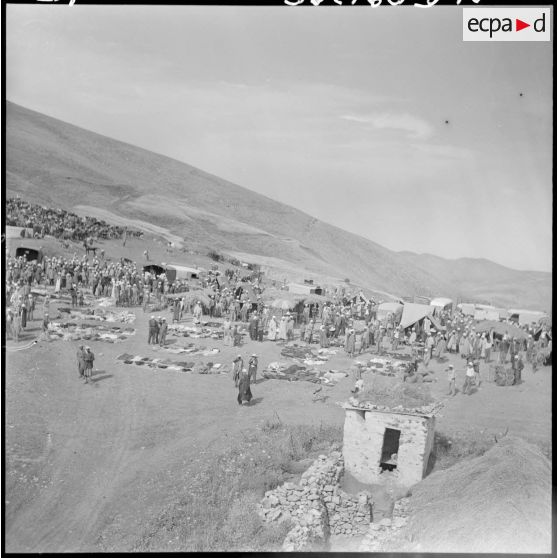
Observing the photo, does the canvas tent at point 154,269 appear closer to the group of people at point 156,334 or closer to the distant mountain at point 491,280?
the group of people at point 156,334

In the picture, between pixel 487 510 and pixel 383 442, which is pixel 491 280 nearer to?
pixel 383 442

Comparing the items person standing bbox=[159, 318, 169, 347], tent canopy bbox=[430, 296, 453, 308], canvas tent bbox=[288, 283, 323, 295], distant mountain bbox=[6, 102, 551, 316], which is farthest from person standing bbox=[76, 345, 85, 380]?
tent canopy bbox=[430, 296, 453, 308]

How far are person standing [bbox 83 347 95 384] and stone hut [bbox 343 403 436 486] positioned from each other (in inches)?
188

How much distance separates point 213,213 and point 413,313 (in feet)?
16.4

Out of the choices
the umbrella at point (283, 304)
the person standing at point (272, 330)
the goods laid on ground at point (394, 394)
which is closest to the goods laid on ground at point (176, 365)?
the person standing at point (272, 330)

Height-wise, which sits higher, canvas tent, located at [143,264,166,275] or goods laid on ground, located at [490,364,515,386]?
canvas tent, located at [143,264,166,275]

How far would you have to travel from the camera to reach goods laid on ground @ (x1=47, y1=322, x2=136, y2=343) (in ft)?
32.6

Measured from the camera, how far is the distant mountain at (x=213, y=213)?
36.2ft

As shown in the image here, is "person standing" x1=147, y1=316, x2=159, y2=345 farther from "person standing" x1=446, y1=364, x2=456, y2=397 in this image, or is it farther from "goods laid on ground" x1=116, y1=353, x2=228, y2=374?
"person standing" x1=446, y1=364, x2=456, y2=397

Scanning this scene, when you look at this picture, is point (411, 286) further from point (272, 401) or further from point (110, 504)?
point (110, 504)

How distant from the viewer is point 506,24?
9.36 metres

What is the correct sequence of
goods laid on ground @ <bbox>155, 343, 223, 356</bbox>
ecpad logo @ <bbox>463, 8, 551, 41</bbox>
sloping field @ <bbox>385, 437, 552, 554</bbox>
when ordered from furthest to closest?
1. goods laid on ground @ <bbox>155, 343, 223, 356</bbox>
2. ecpad logo @ <bbox>463, 8, 551, 41</bbox>
3. sloping field @ <bbox>385, 437, 552, 554</bbox>

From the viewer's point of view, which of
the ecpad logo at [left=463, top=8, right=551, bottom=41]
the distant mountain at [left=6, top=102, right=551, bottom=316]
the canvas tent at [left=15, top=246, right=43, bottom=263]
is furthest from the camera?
the distant mountain at [left=6, top=102, right=551, bottom=316]

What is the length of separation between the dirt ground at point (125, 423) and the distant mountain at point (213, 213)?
207 cm
